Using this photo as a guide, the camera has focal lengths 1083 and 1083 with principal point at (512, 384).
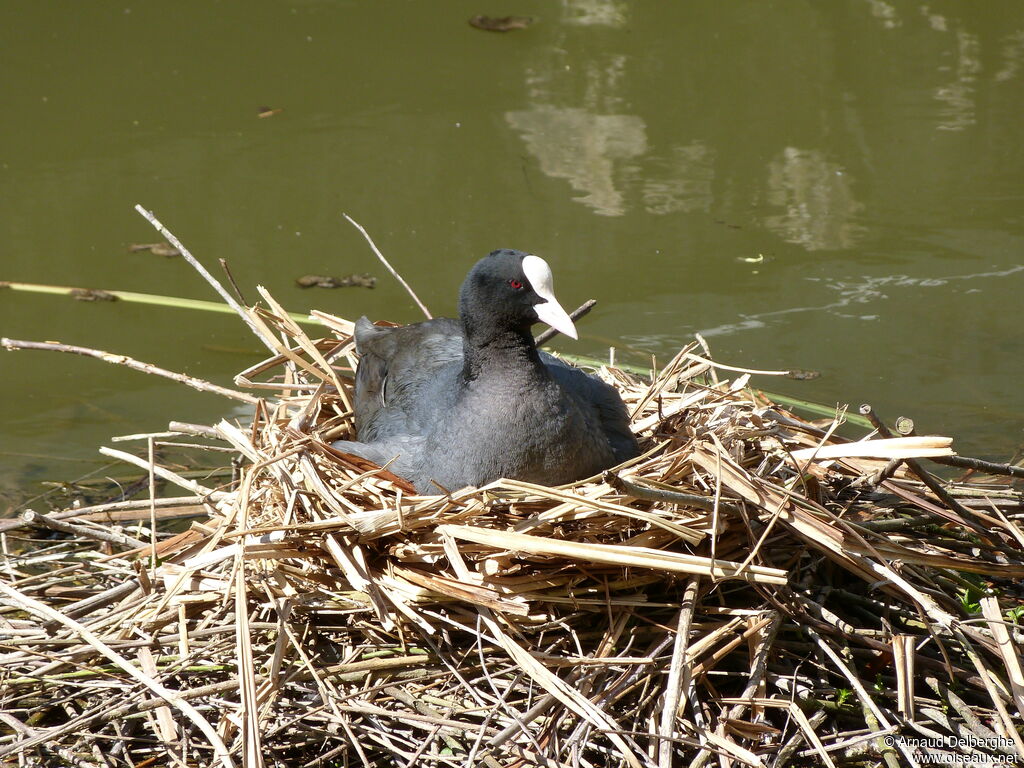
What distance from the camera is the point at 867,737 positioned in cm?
207

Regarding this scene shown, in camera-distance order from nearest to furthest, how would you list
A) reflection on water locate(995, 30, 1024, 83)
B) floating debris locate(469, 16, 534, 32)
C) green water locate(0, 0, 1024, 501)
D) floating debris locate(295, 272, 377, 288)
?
1. green water locate(0, 0, 1024, 501)
2. floating debris locate(295, 272, 377, 288)
3. reflection on water locate(995, 30, 1024, 83)
4. floating debris locate(469, 16, 534, 32)

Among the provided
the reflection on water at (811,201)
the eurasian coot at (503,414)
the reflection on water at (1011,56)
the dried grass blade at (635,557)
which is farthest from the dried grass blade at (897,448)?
the reflection on water at (1011,56)

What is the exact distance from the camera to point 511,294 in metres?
2.42

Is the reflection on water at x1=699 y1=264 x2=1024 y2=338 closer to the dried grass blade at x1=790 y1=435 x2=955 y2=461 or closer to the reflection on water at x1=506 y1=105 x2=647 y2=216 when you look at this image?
the reflection on water at x1=506 y1=105 x2=647 y2=216

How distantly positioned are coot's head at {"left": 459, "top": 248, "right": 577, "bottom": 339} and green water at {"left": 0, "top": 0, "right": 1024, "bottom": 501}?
1.54m

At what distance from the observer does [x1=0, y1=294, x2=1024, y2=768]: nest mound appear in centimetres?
208

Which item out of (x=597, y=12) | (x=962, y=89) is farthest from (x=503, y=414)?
(x=597, y=12)

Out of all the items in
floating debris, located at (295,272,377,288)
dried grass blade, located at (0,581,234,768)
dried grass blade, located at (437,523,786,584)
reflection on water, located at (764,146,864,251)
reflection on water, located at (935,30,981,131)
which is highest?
reflection on water, located at (935,30,981,131)

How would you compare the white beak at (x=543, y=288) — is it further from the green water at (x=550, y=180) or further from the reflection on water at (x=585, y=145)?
the reflection on water at (x=585, y=145)

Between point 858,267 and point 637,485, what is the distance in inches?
112

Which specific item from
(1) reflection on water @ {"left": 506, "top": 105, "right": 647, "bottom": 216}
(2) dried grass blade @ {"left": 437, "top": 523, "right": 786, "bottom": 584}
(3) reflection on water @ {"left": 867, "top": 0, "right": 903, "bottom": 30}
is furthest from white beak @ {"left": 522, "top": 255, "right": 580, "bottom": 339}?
(3) reflection on water @ {"left": 867, "top": 0, "right": 903, "bottom": 30}

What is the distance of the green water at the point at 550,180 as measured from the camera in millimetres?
4145

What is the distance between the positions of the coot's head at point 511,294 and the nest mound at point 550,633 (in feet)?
1.33

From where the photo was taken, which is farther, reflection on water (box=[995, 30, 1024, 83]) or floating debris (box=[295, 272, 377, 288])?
reflection on water (box=[995, 30, 1024, 83])
